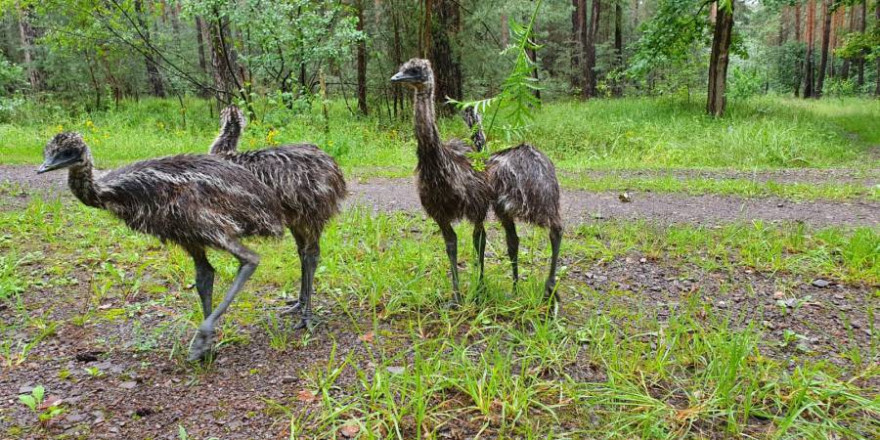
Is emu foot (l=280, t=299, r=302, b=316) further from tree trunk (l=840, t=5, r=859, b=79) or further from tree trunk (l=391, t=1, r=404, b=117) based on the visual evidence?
tree trunk (l=840, t=5, r=859, b=79)

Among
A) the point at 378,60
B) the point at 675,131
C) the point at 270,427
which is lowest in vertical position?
the point at 270,427

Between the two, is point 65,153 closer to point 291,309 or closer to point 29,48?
point 291,309

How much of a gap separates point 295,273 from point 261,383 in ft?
6.08

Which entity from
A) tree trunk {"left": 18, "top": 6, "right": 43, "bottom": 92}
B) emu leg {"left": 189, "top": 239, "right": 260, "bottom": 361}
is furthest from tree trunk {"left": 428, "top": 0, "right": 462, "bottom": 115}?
tree trunk {"left": 18, "top": 6, "right": 43, "bottom": 92}

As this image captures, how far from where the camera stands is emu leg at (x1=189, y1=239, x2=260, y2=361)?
3.52m

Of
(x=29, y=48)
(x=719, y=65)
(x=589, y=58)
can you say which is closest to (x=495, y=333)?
(x=719, y=65)

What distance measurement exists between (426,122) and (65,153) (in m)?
2.08

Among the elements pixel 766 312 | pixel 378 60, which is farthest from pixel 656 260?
pixel 378 60

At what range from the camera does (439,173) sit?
A: 3824mm

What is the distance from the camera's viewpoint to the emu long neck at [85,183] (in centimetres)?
338

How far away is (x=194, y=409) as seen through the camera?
3205 millimetres

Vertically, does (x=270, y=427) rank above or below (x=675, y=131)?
below

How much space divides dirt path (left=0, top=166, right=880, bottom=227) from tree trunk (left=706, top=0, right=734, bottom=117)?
606cm

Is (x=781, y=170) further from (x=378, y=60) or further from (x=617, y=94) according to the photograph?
(x=617, y=94)
